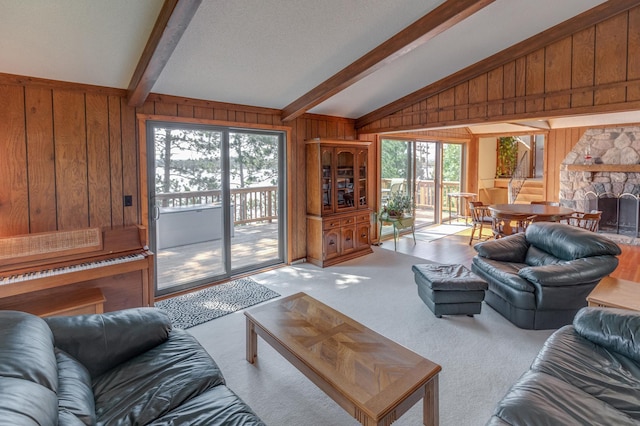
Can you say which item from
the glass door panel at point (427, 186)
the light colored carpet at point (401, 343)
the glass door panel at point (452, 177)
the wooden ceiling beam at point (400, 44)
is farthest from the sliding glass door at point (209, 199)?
the glass door panel at point (452, 177)

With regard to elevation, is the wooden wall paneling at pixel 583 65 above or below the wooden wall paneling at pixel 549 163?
above

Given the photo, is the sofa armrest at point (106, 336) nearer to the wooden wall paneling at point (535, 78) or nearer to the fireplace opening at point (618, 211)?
the wooden wall paneling at point (535, 78)

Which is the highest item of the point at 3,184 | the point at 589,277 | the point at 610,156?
the point at 610,156

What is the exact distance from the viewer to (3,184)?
2904mm

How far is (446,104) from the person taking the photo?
4695 mm

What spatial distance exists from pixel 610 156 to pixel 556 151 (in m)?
0.99

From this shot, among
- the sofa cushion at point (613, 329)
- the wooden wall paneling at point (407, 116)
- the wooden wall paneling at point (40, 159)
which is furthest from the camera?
the wooden wall paneling at point (407, 116)

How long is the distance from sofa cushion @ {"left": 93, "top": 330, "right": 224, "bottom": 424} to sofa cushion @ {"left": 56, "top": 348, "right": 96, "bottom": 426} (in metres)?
0.07

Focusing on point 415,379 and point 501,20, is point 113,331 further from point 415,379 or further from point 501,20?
point 501,20

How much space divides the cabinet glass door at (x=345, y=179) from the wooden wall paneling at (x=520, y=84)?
7.50ft

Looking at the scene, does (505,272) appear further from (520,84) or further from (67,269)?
(67,269)

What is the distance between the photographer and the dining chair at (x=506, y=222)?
5.41 meters

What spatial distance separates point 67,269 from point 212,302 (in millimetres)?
1401

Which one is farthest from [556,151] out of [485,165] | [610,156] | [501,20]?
[501,20]
